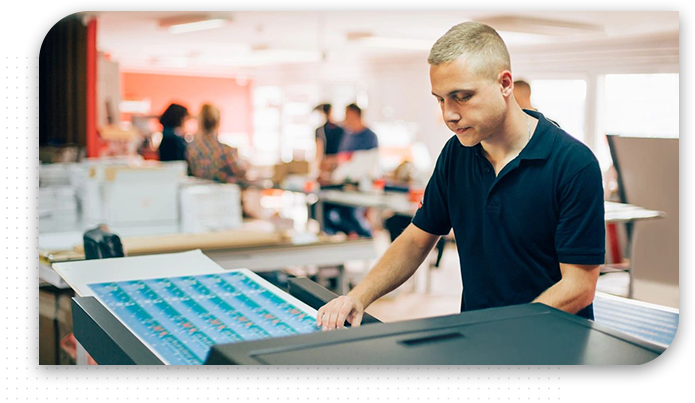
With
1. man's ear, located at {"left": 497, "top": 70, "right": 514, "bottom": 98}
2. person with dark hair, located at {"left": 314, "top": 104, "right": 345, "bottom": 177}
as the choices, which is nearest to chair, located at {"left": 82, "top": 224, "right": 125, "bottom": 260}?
man's ear, located at {"left": 497, "top": 70, "right": 514, "bottom": 98}

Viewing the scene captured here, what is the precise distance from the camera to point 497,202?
1661 millimetres

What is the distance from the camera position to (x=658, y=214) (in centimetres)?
319

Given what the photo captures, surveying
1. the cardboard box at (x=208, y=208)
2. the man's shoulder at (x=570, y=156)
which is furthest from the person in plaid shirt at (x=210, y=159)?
the man's shoulder at (x=570, y=156)

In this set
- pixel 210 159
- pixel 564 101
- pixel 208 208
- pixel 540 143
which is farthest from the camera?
pixel 564 101

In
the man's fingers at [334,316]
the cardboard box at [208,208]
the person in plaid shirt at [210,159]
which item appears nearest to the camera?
the man's fingers at [334,316]

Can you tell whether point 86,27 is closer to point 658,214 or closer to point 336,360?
point 658,214

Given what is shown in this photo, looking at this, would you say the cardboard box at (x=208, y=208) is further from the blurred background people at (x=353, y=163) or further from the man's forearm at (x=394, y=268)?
the man's forearm at (x=394, y=268)

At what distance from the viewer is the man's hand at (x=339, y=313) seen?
1483 mm

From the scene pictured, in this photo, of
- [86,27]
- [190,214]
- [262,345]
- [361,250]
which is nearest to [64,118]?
[86,27]

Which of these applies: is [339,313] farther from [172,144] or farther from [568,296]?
[172,144]

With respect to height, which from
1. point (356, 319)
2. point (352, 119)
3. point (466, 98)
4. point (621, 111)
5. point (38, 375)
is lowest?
point (38, 375)

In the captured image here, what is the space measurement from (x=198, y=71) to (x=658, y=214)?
10.7 metres

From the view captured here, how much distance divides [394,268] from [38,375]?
3.00 feet

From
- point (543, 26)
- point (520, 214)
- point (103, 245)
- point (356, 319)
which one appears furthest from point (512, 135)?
point (543, 26)
